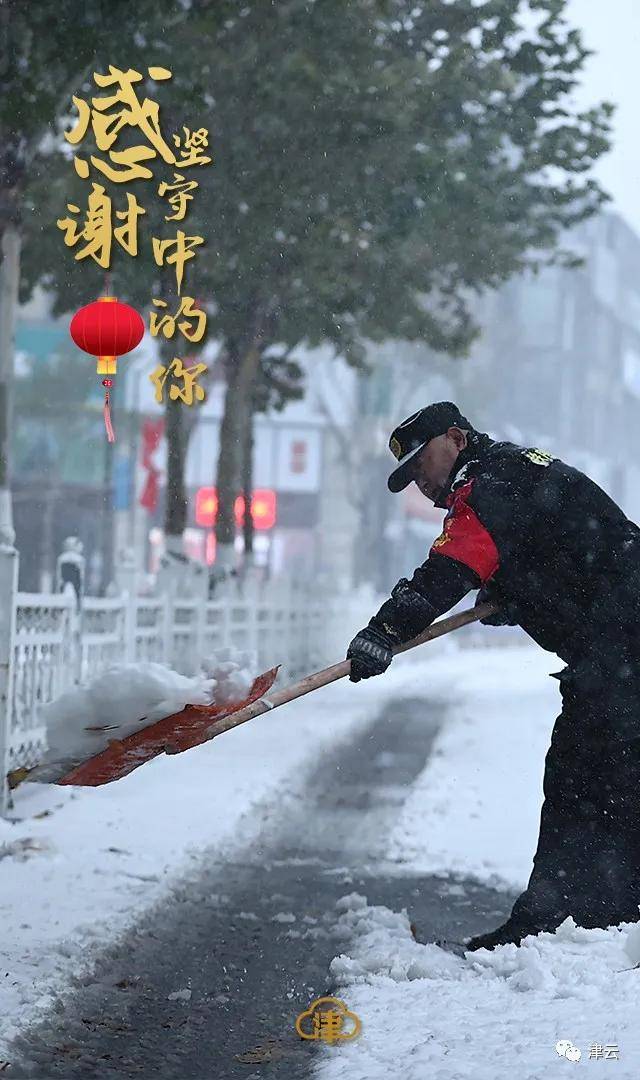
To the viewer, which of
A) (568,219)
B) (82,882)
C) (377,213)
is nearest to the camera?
(82,882)

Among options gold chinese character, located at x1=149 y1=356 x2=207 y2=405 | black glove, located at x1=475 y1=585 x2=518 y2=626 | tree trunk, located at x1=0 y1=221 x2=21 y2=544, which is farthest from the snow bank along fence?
black glove, located at x1=475 y1=585 x2=518 y2=626

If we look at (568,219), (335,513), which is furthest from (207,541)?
(568,219)

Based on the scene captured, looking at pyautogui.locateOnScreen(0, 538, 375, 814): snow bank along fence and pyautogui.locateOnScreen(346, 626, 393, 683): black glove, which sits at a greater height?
pyautogui.locateOnScreen(346, 626, 393, 683): black glove

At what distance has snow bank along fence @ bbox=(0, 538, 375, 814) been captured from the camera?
874cm

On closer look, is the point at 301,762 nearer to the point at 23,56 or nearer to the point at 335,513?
the point at 23,56

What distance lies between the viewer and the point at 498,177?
18.7 meters

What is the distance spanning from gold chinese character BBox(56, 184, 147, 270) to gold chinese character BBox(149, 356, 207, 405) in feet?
1.99

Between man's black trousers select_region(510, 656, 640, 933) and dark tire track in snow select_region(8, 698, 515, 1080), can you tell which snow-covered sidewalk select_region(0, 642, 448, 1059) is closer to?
dark tire track in snow select_region(8, 698, 515, 1080)

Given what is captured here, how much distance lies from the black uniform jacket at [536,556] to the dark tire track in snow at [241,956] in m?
1.20

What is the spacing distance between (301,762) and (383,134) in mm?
6877
